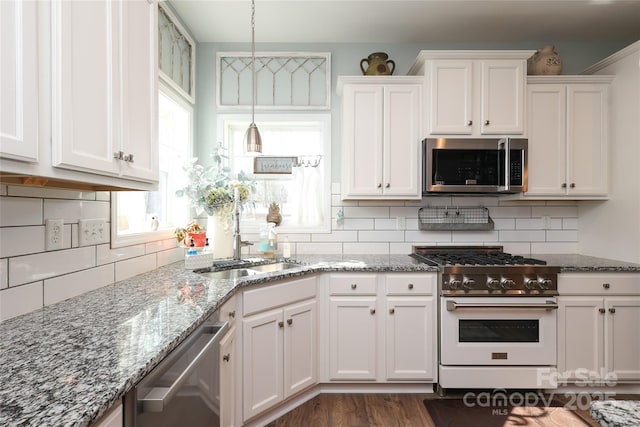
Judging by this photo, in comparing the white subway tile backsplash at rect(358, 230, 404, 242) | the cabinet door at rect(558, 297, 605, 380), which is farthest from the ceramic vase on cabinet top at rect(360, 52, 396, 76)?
the cabinet door at rect(558, 297, 605, 380)

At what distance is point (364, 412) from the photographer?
2240 mm

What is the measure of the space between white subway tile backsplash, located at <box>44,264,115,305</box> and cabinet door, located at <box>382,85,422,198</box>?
1.92 meters

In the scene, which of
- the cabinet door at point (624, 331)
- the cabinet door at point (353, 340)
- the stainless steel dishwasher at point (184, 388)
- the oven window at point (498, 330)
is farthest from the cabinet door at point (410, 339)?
the stainless steel dishwasher at point (184, 388)

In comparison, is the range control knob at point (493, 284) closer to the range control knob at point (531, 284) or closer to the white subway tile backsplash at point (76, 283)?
the range control knob at point (531, 284)

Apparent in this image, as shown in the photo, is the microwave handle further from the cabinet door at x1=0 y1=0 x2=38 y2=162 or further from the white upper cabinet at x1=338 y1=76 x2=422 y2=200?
the cabinet door at x1=0 y1=0 x2=38 y2=162

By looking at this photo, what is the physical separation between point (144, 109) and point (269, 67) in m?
1.76

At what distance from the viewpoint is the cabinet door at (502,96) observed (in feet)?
8.60

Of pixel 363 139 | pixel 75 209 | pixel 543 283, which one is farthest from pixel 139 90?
pixel 543 283

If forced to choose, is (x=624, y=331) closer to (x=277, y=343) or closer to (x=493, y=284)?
(x=493, y=284)

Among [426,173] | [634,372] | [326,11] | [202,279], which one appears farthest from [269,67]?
[634,372]

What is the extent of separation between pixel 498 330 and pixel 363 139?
167cm

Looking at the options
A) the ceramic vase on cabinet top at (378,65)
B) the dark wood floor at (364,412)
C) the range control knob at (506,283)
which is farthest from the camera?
the ceramic vase on cabinet top at (378,65)

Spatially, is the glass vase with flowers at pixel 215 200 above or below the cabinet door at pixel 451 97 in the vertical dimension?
below

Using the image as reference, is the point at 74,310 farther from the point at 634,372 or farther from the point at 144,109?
the point at 634,372
